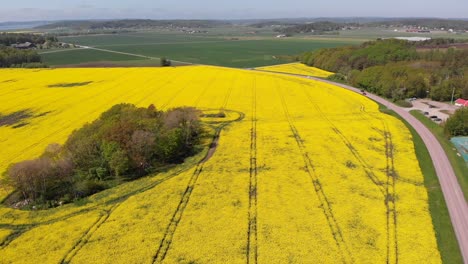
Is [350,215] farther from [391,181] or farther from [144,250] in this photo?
[144,250]

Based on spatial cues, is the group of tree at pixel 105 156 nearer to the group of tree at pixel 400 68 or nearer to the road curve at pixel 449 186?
the road curve at pixel 449 186

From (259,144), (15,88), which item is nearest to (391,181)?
(259,144)

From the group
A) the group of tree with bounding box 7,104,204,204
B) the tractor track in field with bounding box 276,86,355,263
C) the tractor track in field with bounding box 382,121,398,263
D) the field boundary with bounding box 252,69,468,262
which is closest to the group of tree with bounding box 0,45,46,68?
the group of tree with bounding box 7,104,204,204

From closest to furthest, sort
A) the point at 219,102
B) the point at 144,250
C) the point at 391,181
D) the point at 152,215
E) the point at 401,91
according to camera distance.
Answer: the point at 144,250 < the point at 152,215 < the point at 391,181 < the point at 219,102 < the point at 401,91

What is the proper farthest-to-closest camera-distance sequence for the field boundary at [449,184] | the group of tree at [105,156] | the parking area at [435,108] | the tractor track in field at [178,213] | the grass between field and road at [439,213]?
the parking area at [435,108] → the group of tree at [105,156] → the field boundary at [449,184] → the grass between field and road at [439,213] → the tractor track in field at [178,213]

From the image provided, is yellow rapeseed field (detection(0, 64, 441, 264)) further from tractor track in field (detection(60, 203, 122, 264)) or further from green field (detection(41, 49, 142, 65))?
green field (detection(41, 49, 142, 65))

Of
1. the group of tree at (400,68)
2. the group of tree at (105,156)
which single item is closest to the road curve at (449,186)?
the group of tree at (400,68)
